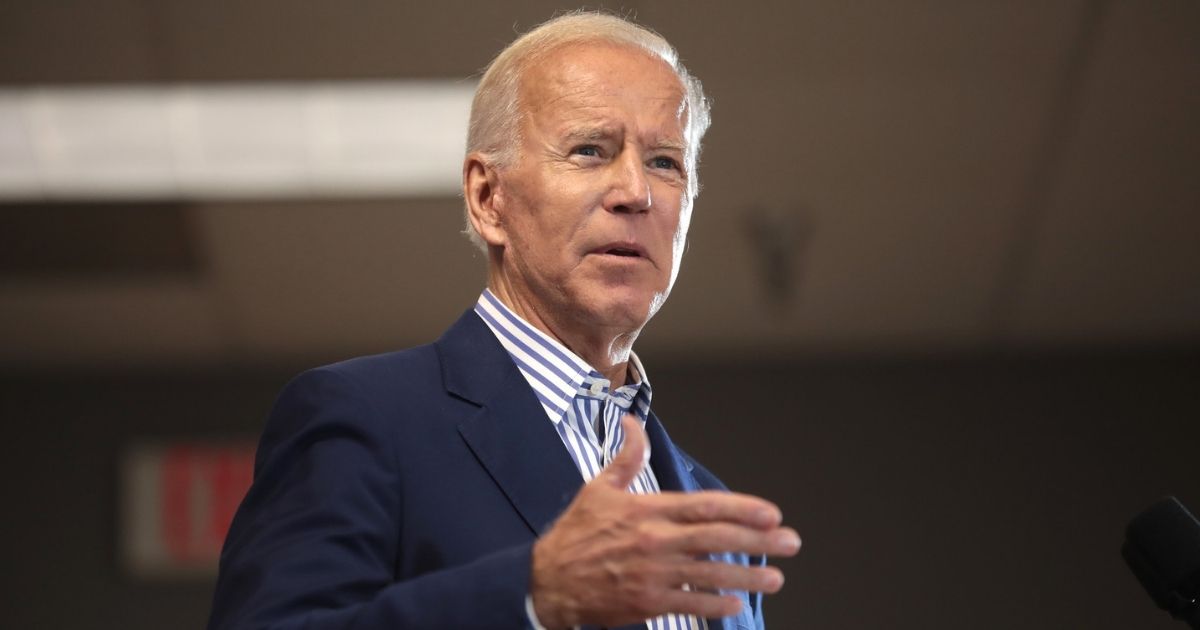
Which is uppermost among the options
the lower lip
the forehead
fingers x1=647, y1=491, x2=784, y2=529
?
the forehead

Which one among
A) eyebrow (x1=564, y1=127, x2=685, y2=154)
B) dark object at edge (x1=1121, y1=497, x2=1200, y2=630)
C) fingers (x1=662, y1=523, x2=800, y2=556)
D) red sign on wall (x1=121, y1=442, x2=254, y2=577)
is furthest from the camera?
red sign on wall (x1=121, y1=442, x2=254, y2=577)

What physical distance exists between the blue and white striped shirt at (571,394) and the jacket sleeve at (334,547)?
0.81 feet

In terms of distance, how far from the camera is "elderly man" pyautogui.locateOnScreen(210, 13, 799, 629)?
1179mm

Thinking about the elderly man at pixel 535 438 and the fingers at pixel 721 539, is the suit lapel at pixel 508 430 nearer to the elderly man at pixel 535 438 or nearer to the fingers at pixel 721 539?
the elderly man at pixel 535 438

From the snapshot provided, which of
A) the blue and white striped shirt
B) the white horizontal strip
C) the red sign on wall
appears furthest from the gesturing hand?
the red sign on wall

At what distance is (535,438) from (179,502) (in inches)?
156

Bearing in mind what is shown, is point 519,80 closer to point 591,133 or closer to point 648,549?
point 591,133

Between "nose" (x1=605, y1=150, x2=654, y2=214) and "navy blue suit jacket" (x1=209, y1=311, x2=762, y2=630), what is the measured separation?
25cm

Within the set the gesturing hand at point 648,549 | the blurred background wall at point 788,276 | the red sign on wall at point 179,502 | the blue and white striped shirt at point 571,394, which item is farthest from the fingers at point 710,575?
the red sign on wall at point 179,502

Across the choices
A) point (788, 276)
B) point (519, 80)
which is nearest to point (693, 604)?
point (519, 80)

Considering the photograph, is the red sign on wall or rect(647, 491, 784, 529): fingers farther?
the red sign on wall

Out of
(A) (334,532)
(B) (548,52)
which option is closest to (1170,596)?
(A) (334,532)

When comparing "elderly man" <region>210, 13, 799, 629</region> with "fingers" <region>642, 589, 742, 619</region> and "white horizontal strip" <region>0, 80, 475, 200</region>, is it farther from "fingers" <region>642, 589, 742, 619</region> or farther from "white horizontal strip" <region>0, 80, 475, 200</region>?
"white horizontal strip" <region>0, 80, 475, 200</region>

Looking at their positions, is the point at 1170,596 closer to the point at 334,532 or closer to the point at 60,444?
the point at 334,532
